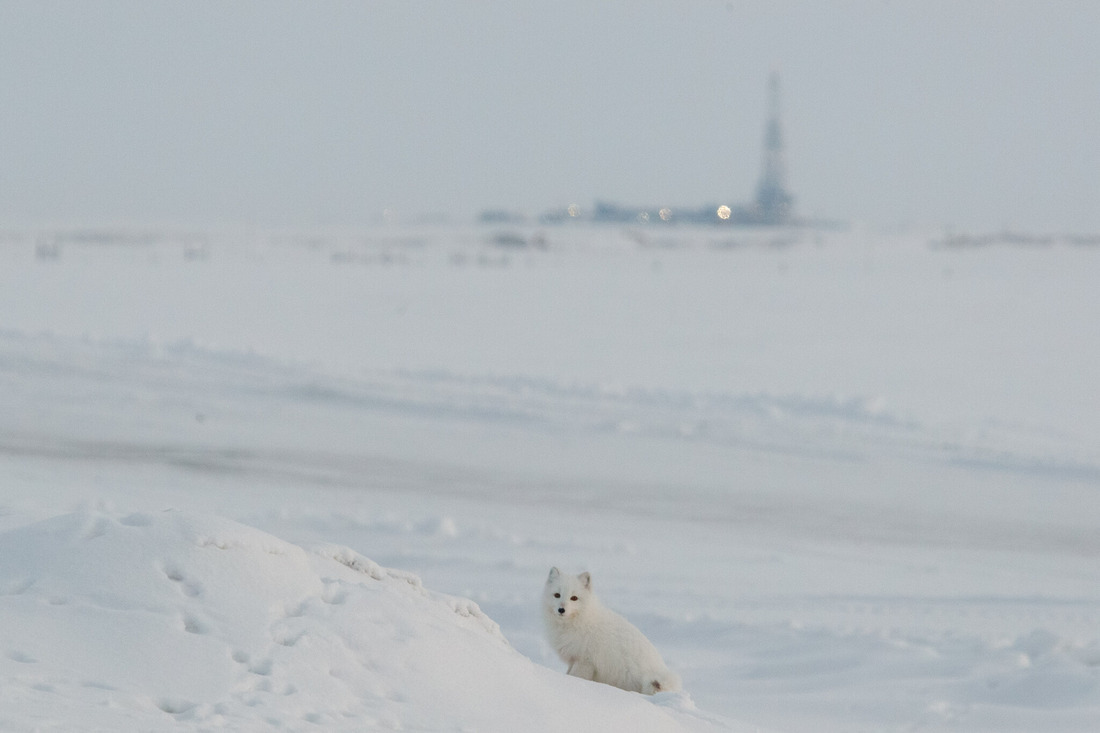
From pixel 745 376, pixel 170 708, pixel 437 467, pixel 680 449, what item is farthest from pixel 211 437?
pixel 170 708

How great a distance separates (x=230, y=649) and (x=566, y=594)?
5.68 ft

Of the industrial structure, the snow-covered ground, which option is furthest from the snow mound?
the industrial structure

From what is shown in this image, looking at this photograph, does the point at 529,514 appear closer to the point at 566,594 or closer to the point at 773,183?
the point at 566,594

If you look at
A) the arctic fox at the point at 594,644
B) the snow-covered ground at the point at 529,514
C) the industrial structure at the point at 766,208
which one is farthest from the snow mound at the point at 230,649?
the industrial structure at the point at 766,208

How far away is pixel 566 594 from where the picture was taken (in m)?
5.10

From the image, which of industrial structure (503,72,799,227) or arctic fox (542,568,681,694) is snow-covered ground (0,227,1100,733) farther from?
industrial structure (503,72,799,227)

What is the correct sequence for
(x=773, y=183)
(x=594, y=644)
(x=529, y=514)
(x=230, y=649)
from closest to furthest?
(x=230, y=649), (x=594, y=644), (x=529, y=514), (x=773, y=183)

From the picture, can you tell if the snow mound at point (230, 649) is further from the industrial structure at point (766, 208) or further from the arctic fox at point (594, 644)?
the industrial structure at point (766, 208)

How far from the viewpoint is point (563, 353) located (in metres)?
19.6

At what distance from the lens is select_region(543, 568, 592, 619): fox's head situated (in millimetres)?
5062

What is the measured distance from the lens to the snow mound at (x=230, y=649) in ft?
11.4

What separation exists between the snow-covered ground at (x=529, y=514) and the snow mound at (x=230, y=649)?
1cm

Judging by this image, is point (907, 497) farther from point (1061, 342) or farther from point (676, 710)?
point (1061, 342)

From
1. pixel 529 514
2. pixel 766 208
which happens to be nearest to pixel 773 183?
pixel 766 208
